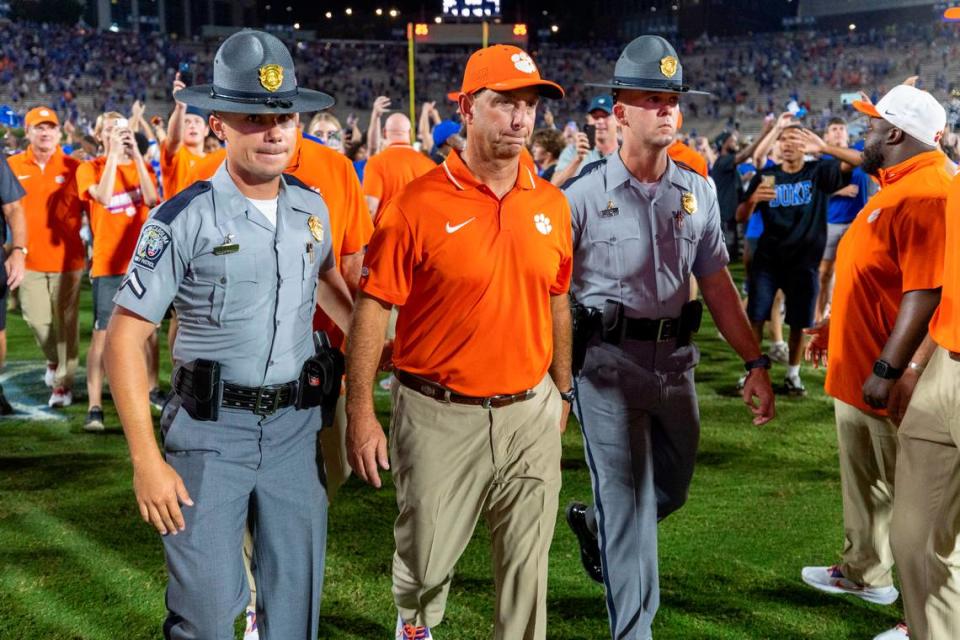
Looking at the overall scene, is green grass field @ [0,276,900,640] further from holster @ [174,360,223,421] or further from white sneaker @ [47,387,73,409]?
holster @ [174,360,223,421]

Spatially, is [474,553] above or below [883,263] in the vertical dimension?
below

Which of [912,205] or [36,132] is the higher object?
[36,132]

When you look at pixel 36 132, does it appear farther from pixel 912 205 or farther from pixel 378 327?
pixel 912 205

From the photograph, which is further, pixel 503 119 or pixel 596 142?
pixel 596 142

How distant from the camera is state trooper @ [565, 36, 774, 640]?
11.8ft

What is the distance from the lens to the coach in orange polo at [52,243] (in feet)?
24.4

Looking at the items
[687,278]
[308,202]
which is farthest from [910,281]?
[308,202]

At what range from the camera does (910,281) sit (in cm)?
347

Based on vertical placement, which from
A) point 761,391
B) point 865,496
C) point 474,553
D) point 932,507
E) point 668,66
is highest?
point 668,66

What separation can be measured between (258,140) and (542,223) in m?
0.98

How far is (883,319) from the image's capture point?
3.81 metres

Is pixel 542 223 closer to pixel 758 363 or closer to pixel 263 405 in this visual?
pixel 263 405

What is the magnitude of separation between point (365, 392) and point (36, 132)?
5.67 meters

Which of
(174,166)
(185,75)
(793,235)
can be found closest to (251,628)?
(174,166)
